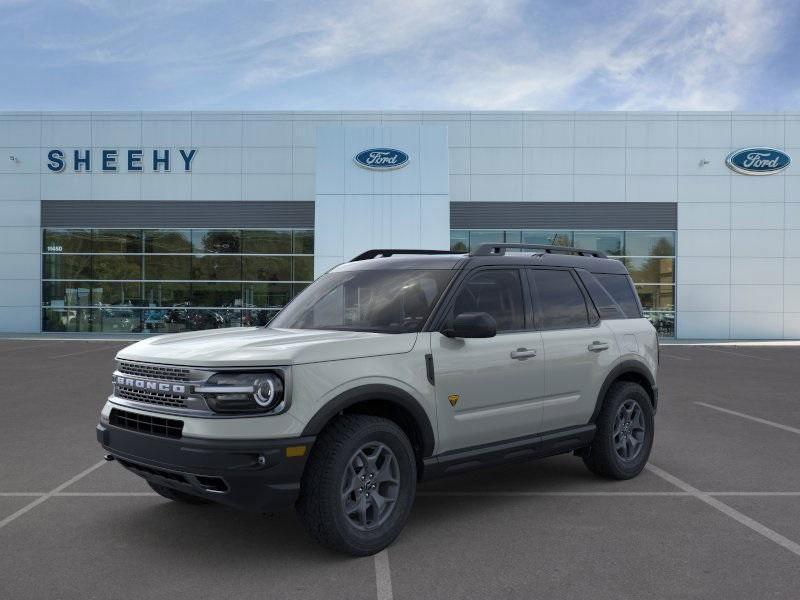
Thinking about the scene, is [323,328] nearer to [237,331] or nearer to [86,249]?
[237,331]

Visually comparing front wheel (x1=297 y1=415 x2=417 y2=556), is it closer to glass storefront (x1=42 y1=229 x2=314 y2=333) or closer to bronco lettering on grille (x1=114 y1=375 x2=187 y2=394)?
bronco lettering on grille (x1=114 y1=375 x2=187 y2=394)

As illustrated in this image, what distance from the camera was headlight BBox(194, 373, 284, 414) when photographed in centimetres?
387

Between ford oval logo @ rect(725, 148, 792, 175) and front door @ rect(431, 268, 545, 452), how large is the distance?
2659cm

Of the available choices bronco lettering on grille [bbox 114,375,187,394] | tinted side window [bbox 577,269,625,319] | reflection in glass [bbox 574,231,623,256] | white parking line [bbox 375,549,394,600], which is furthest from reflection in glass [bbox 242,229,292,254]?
white parking line [bbox 375,549,394,600]

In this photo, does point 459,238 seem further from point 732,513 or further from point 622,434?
point 732,513

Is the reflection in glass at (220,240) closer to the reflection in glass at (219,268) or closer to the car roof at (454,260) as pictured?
the reflection in glass at (219,268)

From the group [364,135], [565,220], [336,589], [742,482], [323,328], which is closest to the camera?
[336,589]

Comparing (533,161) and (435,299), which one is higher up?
(533,161)

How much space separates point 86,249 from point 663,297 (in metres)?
24.2

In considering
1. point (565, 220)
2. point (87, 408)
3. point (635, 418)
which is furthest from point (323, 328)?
point (565, 220)

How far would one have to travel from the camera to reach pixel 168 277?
95.0 ft

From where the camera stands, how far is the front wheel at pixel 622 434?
5.82m

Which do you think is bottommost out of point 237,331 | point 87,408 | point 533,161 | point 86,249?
point 87,408

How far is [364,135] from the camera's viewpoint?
26.2 m
